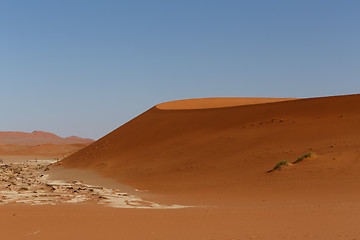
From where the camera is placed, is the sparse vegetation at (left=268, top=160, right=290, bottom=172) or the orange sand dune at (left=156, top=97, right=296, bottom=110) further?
the orange sand dune at (left=156, top=97, right=296, bottom=110)

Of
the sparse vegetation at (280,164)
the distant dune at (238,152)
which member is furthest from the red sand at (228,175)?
the sparse vegetation at (280,164)

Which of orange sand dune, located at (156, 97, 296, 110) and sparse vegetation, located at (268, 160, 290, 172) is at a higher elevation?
orange sand dune, located at (156, 97, 296, 110)

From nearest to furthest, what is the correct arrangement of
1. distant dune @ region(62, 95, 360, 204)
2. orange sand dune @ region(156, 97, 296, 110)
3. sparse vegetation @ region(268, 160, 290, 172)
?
distant dune @ region(62, 95, 360, 204), sparse vegetation @ region(268, 160, 290, 172), orange sand dune @ region(156, 97, 296, 110)

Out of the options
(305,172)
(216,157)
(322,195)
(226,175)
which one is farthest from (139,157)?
(322,195)

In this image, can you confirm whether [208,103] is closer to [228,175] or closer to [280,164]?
[228,175]

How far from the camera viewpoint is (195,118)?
1481 inches

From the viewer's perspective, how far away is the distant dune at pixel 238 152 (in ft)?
57.5

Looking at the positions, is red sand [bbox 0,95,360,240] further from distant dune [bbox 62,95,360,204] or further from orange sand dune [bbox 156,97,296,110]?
orange sand dune [bbox 156,97,296,110]

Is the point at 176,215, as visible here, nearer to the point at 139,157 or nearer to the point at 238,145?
the point at 238,145

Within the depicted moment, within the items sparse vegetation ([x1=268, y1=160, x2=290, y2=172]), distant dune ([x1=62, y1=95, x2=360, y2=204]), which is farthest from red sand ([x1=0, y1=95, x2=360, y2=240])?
sparse vegetation ([x1=268, y1=160, x2=290, y2=172])

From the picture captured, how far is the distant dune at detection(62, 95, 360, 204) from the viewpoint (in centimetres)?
1752

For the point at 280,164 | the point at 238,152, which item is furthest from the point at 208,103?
the point at 280,164

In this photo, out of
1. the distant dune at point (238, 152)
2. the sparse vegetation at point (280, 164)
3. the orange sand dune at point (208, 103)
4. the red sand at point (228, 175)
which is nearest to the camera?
the red sand at point (228, 175)

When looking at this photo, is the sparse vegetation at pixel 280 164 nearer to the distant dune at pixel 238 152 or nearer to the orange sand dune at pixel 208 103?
the distant dune at pixel 238 152
